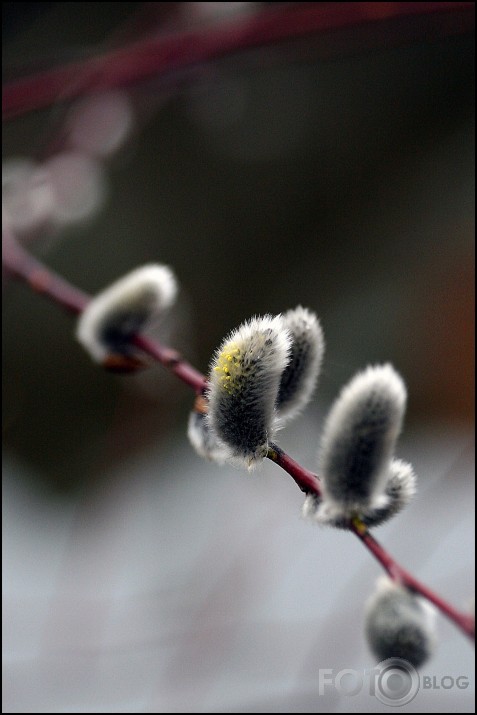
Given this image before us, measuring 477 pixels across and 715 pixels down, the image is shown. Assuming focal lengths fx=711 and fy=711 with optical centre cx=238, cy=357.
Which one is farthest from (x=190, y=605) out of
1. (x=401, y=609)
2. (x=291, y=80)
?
(x=291, y=80)

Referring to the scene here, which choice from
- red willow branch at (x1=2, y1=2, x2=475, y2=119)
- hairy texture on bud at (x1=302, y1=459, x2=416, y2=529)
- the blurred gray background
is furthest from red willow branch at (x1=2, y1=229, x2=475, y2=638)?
the blurred gray background

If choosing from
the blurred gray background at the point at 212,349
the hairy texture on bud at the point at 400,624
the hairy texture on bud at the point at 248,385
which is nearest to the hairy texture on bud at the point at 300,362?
the hairy texture on bud at the point at 248,385

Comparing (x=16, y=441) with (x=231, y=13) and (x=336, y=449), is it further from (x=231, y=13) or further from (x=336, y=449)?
(x=336, y=449)

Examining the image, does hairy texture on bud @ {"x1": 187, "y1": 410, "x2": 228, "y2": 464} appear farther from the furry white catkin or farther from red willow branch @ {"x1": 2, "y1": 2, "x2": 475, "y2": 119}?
red willow branch @ {"x1": 2, "y1": 2, "x2": 475, "y2": 119}

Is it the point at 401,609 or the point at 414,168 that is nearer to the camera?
the point at 401,609

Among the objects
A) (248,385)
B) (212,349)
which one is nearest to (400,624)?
(248,385)

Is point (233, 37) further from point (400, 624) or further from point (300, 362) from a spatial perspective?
point (400, 624)
